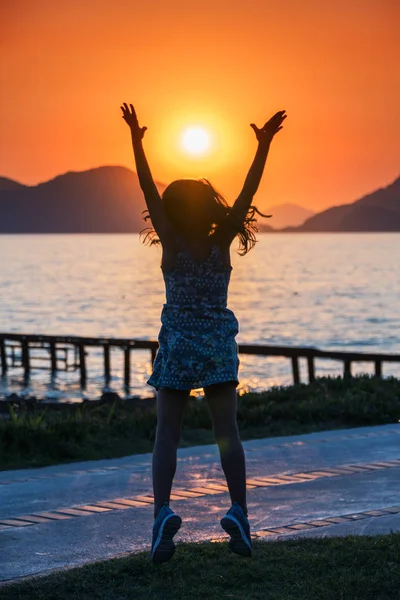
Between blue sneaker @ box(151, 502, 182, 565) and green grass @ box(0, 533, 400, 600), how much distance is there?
0.26 ft

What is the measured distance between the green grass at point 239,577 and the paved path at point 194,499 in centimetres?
37

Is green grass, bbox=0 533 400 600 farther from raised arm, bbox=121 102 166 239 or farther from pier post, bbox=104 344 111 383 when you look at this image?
pier post, bbox=104 344 111 383

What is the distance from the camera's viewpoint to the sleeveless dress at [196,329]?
507 cm

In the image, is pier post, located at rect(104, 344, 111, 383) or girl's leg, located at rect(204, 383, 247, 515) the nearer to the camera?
girl's leg, located at rect(204, 383, 247, 515)

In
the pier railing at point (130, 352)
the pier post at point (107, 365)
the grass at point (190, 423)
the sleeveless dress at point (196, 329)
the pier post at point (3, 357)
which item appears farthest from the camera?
the pier post at point (3, 357)

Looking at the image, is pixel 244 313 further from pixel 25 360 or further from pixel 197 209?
pixel 197 209

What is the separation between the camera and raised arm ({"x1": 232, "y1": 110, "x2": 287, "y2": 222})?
518cm

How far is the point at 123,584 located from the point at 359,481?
2.84 meters

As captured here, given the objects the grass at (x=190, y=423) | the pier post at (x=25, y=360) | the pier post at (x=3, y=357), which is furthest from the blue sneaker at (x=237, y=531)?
the pier post at (x=3, y=357)

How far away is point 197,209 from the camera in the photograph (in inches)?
202

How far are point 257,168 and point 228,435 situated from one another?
1258mm

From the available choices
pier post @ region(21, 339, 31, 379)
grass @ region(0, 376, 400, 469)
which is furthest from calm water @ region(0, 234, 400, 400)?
grass @ region(0, 376, 400, 469)

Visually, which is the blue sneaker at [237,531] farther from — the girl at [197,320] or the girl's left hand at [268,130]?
the girl's left hand at [268,130]

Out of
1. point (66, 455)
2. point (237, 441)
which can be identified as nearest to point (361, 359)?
point (66, 455)
